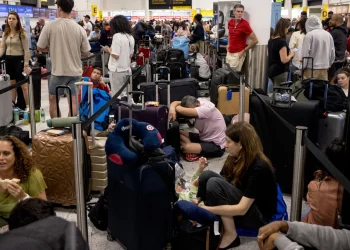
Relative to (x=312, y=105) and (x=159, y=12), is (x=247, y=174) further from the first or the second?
(x=159, y=12)

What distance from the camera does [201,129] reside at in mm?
5043

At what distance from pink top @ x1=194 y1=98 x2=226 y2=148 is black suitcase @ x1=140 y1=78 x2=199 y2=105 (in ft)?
3.01

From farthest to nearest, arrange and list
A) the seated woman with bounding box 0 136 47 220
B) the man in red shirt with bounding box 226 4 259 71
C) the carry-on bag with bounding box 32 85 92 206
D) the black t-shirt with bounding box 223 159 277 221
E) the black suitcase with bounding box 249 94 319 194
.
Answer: the man in red shirt with bounding box 226 4 259 71, the black suitcase with bounding box 249 94 319 194, the carry-on bag with bounding box 32 85 92 206, the seated woman with bounding box 0 136 47 220, the black t-shirt with bounding box 223 159 277 221

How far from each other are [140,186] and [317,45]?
15.3ft

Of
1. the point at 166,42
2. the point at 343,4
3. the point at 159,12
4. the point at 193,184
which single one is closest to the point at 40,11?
the point at 166,42

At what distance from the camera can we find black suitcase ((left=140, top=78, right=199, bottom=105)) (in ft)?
19.0

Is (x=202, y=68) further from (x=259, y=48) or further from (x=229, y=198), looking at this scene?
(x=229, y=198)

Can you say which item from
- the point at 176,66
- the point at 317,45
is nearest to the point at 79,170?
the point at 317,45

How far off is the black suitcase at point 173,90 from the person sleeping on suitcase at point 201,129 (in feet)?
2.40

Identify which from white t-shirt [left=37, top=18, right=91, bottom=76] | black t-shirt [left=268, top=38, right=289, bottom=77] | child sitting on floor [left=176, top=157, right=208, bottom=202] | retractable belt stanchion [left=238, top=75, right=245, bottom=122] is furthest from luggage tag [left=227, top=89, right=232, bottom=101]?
child sitting on floor [left=176, top=157, right=208, bottom=202]

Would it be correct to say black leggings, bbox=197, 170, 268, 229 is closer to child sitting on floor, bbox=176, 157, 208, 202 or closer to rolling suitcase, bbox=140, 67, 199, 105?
child sitting on floor, bbox=176, 157, 208, 202

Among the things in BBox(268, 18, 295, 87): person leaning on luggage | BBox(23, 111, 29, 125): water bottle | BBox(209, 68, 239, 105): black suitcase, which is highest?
BBox(268, 18, 295, 87): person leaning on luggage

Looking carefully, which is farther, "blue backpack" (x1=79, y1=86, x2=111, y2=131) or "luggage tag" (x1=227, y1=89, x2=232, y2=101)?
"luggage tag" (x1=227, y1=89, x2=232, y2=101)

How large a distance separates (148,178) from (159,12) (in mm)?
29801
